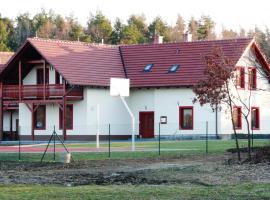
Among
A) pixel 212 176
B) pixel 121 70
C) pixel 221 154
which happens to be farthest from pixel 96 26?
pixel 212 176

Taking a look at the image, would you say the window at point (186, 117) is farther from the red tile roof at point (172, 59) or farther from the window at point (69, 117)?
the window at point (69, 117)

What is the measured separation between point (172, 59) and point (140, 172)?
32020 mm

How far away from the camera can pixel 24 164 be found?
2873 cm

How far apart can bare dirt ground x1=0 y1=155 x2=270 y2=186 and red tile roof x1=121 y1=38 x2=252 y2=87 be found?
79.1ft

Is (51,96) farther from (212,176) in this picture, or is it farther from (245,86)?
(212,176)

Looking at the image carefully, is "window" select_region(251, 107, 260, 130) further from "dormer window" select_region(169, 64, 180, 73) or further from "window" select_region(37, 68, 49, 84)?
"window" select_region(37, 68, 49, 84)

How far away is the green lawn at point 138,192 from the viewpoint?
54.7 feet

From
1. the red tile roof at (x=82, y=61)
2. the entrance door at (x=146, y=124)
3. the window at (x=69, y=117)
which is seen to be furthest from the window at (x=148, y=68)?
the window at (x=69, y=117)

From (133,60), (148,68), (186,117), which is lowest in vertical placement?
(186,117)

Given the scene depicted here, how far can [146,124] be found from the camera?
5397 cm

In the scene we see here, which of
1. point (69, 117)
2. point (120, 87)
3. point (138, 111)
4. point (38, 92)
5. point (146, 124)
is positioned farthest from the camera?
point (138, 111)

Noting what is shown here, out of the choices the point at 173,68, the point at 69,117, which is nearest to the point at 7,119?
the point at 69,117

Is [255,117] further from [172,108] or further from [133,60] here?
[133,60]

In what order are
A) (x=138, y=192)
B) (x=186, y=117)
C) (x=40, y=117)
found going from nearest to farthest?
1. (x=138, y=192)
2. (x=186, y=117)
3. (x=40, y=117)
